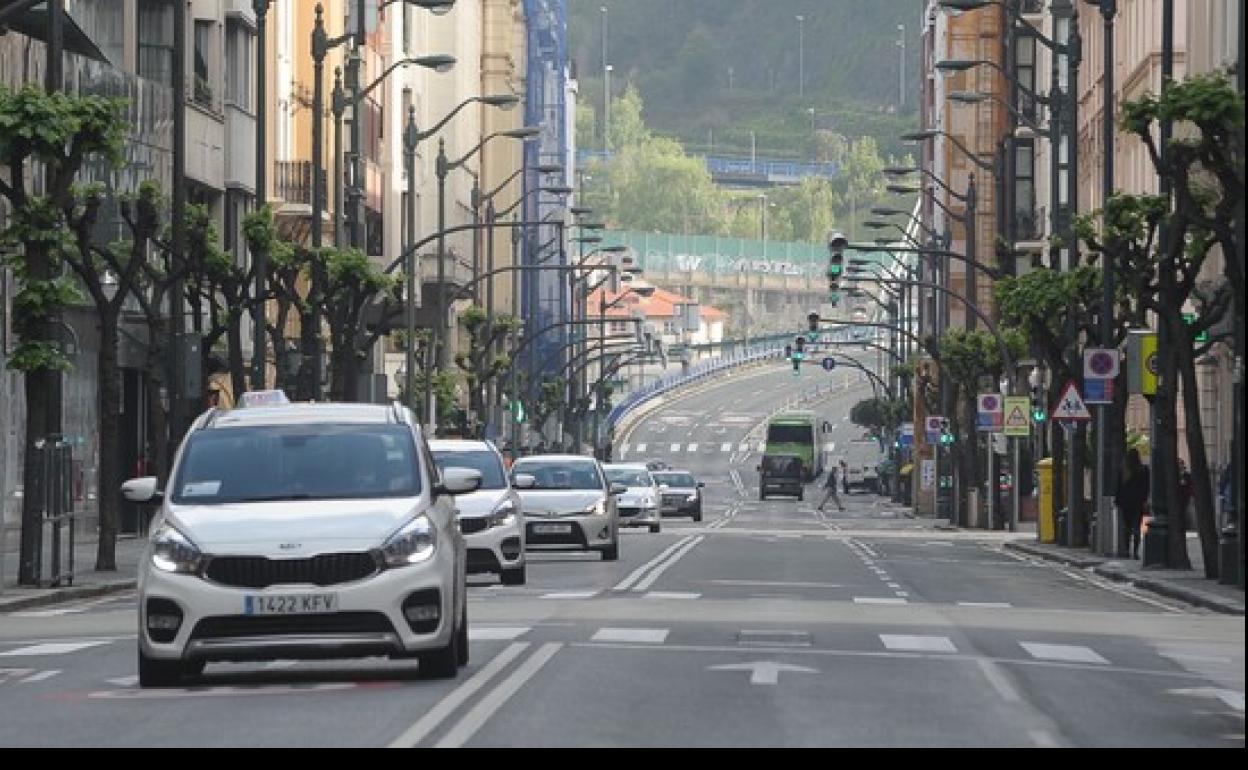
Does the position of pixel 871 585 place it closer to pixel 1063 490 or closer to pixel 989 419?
pixel 1063 490

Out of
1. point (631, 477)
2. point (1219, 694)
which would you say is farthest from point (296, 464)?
point (631, 477)

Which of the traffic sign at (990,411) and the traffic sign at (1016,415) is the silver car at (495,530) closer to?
the traffic sign at (1016,415)

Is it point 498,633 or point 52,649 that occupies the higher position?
point 498,633

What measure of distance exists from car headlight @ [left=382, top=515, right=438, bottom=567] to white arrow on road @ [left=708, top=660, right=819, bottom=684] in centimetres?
212

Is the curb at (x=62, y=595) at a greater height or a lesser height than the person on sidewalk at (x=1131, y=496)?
lesser

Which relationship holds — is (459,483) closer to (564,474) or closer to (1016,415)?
(564,474)

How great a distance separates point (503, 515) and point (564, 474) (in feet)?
40.9

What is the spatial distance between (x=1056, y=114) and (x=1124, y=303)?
8436 mm

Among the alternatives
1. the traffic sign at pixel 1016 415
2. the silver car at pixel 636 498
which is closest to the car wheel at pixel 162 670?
the traffic sign at pixel 1016 415

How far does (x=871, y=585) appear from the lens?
42562 millimetres

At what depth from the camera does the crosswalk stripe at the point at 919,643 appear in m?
26.5

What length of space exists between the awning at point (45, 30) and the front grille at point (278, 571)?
3038 centimetres

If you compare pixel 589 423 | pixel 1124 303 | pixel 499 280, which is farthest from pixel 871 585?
pixel 589 423

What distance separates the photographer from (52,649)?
27.4 meters
